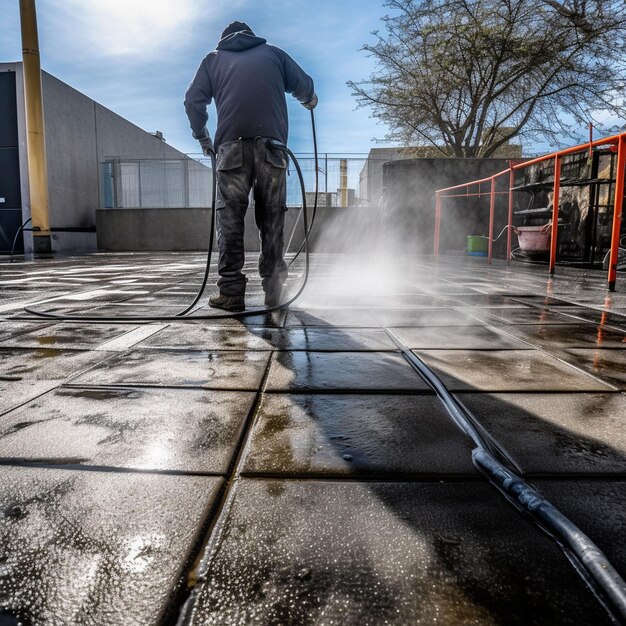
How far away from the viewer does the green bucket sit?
1068cm

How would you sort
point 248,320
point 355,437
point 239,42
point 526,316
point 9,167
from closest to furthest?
point 355,437, point 248,320, point 526,316, point 239,42, point 9,167

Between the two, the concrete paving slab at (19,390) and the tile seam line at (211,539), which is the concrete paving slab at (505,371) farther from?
the concrete paving slab at (19,390)

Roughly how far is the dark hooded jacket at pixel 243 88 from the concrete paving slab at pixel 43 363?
178cm

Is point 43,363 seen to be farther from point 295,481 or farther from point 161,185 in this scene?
point 161,185

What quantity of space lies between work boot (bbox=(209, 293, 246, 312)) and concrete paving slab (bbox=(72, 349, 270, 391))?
1.18 m

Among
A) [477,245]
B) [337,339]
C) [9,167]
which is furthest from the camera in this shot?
[9,167]

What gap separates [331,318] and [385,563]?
2.31 metres

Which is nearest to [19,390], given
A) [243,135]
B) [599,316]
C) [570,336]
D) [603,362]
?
[603,362]

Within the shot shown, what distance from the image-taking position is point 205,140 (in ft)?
11.9

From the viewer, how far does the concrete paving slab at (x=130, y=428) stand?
3.68 feet

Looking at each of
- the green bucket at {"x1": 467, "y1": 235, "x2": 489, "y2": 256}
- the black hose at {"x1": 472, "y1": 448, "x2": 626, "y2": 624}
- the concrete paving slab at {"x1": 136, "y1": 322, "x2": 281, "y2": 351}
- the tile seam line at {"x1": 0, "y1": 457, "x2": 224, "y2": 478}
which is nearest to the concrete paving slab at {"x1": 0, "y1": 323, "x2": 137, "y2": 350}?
the concrete paving slab at {"x1": 136, "y1": 322, "x2": 281, "y2": 351}

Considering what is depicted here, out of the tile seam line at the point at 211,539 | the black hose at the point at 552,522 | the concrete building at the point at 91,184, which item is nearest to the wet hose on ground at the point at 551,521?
the black hose at the point at 552,522

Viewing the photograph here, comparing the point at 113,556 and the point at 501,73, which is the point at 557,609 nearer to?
the point at 113,556

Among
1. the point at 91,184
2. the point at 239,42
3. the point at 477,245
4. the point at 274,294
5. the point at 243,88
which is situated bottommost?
the point at 274,294
